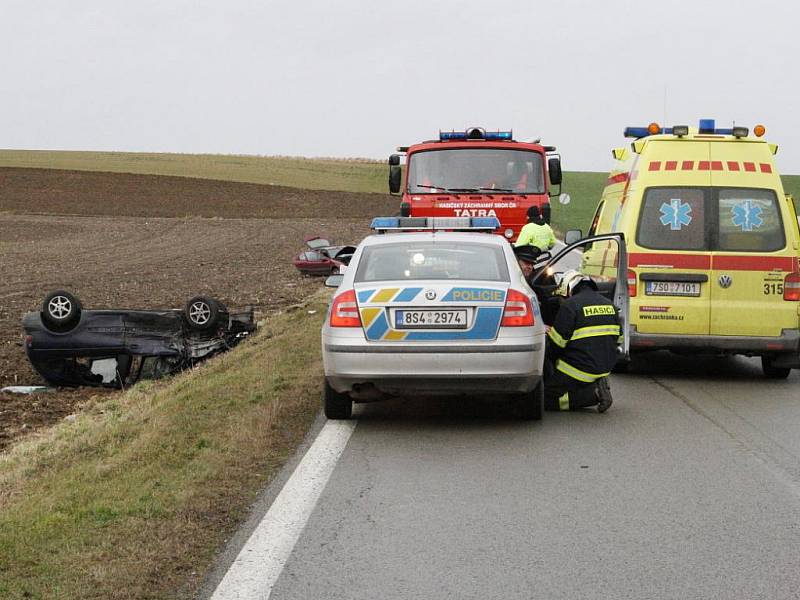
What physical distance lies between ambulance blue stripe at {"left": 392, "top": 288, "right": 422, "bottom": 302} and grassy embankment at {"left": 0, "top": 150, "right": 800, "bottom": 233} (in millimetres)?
61474

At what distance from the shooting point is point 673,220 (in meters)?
11.4

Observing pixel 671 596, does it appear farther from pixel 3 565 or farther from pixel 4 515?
pixel 4 515

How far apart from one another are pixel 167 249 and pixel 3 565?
3347 centimetres

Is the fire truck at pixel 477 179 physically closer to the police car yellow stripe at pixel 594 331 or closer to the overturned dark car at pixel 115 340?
the overturned dark car at pixel 115 340

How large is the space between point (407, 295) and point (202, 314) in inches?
287

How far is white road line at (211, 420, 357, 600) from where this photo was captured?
4.84 meters

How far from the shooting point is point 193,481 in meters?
6.75

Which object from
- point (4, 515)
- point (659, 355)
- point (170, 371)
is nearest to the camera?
point (4, 515)

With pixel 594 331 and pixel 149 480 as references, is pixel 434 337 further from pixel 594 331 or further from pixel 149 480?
pixel 149 480

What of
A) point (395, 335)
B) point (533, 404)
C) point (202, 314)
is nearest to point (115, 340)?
point (202, 314)

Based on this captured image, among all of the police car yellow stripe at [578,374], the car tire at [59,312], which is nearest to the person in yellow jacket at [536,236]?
the police car yellow stripe at [578,374]

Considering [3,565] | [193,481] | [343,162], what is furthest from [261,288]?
[343,162]

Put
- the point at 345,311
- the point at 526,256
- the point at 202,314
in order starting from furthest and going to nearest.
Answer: the point at 202,314, the point at 526,256, the point at 345,311

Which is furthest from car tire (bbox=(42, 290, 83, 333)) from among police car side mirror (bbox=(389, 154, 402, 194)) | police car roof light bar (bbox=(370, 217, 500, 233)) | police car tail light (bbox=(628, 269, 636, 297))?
police car tail light (bbox=(628, 269, 636, 297))
